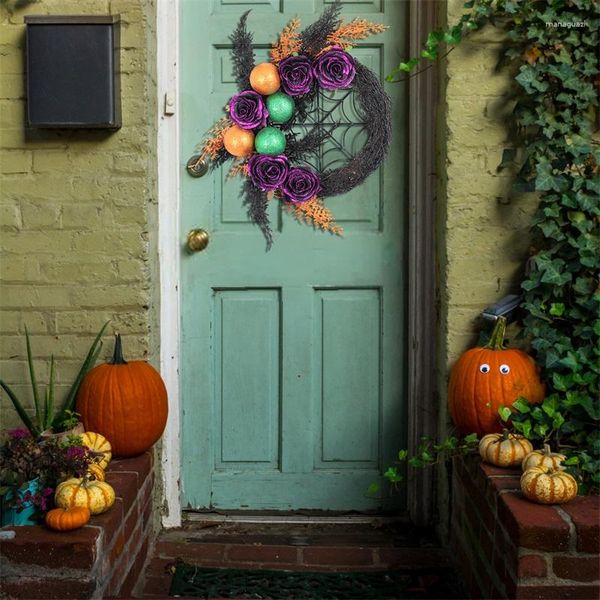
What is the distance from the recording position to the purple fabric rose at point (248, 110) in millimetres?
3432

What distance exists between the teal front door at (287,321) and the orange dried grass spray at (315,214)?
0.12 ft

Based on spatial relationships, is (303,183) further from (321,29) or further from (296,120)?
(321,29)

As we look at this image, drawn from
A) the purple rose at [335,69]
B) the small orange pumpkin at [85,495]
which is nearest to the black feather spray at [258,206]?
the purple rose at [335,69]

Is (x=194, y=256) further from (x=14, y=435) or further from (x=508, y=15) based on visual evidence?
(x=508, y=15)

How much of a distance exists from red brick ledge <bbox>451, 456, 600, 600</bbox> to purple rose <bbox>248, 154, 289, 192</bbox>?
1.46 metres

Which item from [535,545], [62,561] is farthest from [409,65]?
[62,561]

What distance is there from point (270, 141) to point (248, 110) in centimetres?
16

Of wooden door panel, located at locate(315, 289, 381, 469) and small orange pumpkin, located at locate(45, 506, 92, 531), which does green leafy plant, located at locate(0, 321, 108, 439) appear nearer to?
small orange pumpkin, located at locate(45, 506, 92, 531)

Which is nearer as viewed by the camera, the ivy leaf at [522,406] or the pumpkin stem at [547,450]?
the pumpkin stem at [547,450]

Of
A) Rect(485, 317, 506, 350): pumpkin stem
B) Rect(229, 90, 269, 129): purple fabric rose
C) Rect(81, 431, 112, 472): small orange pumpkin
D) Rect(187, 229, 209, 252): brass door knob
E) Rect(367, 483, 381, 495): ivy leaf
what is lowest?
Rect(367, 483, 381, 495): ivy leaf

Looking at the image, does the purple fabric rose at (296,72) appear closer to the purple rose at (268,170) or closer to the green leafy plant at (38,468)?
the purple rose at (268,170)

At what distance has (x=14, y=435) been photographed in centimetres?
283

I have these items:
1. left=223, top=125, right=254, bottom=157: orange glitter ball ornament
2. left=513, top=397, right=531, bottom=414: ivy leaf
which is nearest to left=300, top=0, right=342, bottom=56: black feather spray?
left=223, top=125, right=254, bottom=157: orange glitter ball ornament

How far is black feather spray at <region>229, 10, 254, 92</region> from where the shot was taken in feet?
11.3
